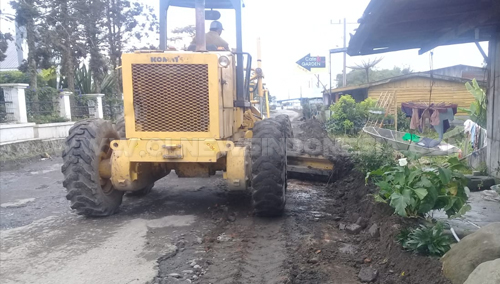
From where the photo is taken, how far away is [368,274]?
3.76 metres

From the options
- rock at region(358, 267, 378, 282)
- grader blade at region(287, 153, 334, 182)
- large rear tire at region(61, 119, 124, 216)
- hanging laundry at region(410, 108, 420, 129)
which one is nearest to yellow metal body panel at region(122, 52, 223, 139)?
large rear tire at region(61, 119, 124, 216)

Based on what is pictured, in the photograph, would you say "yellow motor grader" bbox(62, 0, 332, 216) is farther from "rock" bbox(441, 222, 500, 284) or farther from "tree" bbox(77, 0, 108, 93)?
"tree" bbox(77, 0, 108, 93)

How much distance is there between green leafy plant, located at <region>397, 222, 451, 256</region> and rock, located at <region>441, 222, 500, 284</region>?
0.74 ft

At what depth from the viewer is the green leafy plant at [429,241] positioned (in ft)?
11.6

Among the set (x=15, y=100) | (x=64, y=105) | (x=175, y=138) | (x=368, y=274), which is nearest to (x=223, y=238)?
(x=175, y=138)

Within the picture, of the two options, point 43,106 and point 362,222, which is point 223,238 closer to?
point 362,222

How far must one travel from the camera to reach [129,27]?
891 inches

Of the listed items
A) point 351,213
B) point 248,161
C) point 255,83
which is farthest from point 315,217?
point 255,83

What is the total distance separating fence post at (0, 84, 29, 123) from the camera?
42.1 feet

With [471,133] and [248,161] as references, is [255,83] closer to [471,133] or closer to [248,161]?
[248,161]

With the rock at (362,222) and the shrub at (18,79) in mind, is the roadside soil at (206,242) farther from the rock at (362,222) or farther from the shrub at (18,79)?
the shrub at (18,79)

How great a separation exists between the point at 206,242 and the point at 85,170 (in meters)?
1.94

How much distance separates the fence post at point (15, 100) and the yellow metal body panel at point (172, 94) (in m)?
9.12

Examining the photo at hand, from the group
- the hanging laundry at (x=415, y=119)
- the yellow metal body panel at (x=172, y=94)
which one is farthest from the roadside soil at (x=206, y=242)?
the hanging laundry at (x=415, y=119)
